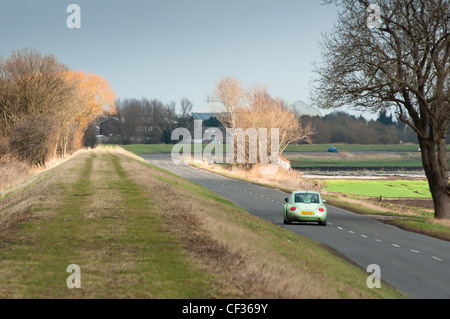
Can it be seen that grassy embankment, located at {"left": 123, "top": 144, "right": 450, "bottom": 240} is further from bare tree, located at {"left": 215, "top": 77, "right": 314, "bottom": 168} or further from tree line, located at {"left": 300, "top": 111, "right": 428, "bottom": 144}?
tree line, located at {"left": 300, "top": 111, "right": 428, "bottom": 144}

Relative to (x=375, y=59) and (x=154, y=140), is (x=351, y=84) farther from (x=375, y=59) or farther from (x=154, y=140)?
(x=154, y=140)

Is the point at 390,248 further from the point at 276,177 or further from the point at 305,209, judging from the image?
the point at 276,177

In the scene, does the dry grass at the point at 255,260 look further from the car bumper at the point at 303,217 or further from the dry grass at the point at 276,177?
the dry grass at the point at 276,177

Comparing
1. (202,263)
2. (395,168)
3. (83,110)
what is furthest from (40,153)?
(395,168)

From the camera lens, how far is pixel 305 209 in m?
24.6

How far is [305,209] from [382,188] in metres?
43.8

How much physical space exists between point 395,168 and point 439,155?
75.9 meters

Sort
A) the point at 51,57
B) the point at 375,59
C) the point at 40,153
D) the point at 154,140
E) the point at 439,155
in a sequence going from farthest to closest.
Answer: the point at 154,140
the point at 51,57
the point at 40,153
the point at 439,155
the point at 375,59

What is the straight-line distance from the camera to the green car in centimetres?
2459

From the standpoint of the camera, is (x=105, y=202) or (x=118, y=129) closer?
(x=105, y=202)

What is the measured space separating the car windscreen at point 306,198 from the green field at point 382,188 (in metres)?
32.9

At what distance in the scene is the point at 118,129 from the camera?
154 metres

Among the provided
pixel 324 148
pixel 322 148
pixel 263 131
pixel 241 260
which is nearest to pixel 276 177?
pixel 263 131
